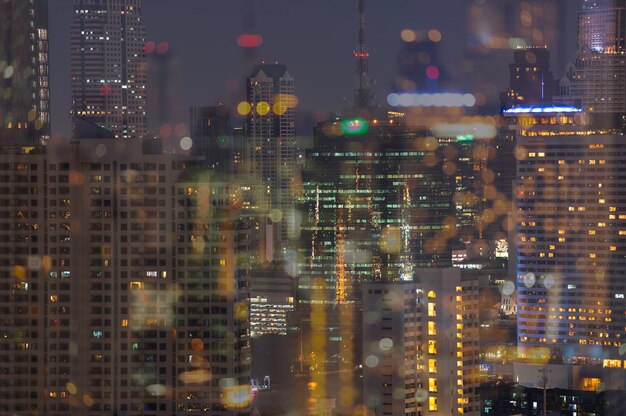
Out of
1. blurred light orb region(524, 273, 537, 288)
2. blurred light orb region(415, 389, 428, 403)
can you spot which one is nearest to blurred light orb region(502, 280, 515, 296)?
blurred light orb region(524, 273, 537, 288)

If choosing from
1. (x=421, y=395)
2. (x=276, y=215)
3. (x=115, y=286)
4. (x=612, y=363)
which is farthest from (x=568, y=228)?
(x=115, y=286)

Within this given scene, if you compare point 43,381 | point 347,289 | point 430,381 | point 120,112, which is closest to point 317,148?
point 347,289

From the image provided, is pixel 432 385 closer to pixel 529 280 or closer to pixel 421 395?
pixel 421 395

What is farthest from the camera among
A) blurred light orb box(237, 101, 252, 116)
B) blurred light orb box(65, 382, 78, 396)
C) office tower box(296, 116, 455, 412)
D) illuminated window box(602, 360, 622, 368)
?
office tower box(296, 116, 455, 412)

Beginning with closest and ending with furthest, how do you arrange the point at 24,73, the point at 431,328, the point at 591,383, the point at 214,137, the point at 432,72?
1. the point at 24,73
2. the point at 214,137
3. the point at 431,328
4. the point at 591,383
5. the point at 432,72

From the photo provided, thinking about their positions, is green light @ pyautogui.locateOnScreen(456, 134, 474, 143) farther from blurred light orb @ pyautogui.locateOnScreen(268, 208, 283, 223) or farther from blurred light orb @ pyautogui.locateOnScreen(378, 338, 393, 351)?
blurred light orb @ pyautogui.locateOnScreen(378, 338, 393, 351)

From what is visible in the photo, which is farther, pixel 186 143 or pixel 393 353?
pixel 393 353

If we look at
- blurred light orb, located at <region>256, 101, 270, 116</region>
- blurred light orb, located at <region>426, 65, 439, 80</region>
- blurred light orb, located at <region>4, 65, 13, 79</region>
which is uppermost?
blurred light orb, located at <region>426, 65, 439, 80</region>
